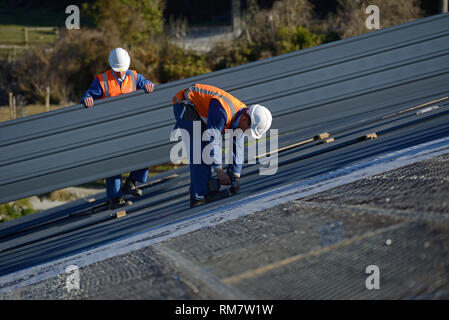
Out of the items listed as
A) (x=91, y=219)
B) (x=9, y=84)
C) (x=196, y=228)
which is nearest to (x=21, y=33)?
(x=9, y=84)

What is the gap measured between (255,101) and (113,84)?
→ 1.71 metres

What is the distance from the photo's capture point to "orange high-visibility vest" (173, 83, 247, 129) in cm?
436

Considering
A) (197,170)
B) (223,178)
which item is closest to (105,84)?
(197,170)

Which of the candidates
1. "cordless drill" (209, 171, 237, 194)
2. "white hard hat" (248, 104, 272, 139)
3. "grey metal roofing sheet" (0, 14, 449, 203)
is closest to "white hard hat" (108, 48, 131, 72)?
"grey metal roofing sheet" (0, 14, 449, 203)

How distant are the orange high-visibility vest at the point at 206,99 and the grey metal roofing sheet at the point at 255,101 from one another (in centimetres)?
40

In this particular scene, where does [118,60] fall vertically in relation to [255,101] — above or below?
above

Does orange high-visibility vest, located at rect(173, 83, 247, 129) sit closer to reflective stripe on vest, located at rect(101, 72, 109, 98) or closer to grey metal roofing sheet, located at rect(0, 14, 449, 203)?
grey metal roofing sheet, located at rect(0, 14, 449, 203)

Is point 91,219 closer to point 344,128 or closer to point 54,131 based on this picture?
point 54,131

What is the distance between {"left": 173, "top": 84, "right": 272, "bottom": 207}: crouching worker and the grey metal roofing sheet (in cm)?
40

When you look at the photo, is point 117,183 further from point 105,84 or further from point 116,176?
point 105,84

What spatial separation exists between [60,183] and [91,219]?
2.74ft

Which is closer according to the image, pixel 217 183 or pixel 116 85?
pixel 217 183

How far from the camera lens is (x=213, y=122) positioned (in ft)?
14.4

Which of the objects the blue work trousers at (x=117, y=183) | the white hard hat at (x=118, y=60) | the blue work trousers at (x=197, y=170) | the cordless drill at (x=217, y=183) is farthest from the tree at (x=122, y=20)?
the cordless drill at (x=217, y=183)
